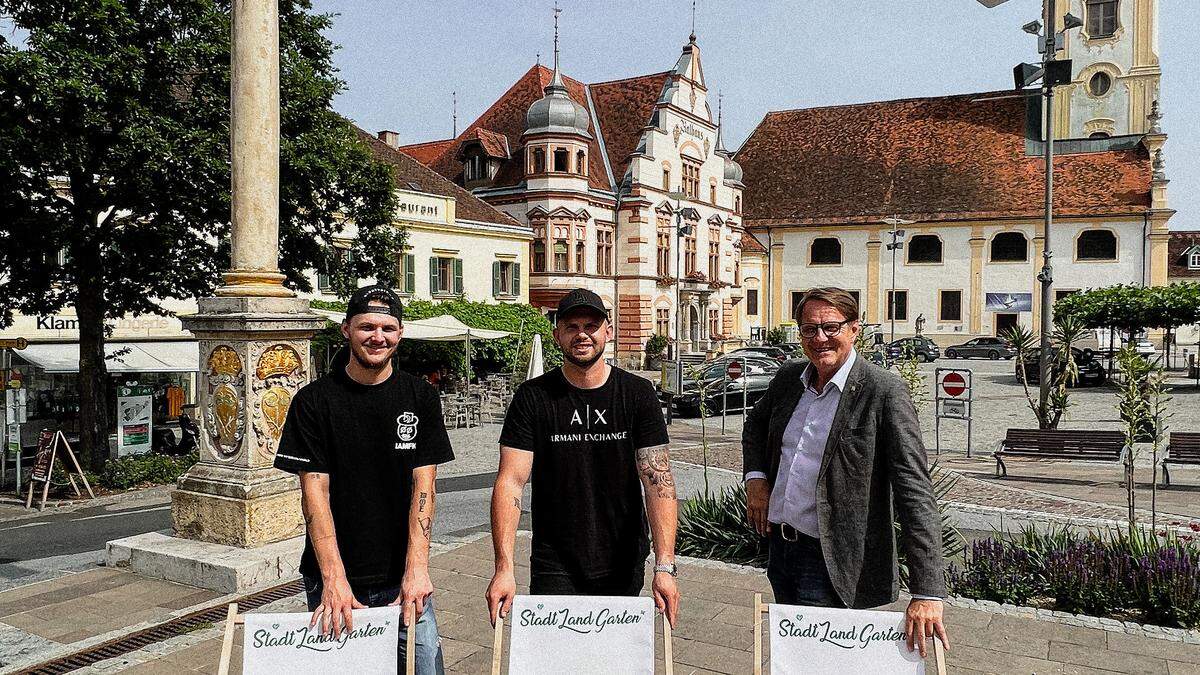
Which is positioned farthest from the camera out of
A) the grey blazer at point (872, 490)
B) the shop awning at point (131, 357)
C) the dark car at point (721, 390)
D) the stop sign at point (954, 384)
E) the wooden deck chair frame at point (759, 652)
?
the dark car at point (721, 390)

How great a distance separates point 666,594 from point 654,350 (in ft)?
129

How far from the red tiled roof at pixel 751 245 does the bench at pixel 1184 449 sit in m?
47.3

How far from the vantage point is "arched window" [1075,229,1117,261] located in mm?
52344

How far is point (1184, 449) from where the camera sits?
12500mm

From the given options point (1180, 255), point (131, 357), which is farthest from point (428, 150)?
point (1180, 255)

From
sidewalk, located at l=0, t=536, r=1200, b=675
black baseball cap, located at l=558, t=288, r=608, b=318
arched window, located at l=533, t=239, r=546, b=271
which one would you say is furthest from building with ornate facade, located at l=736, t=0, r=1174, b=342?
black baseball cap, located at l=558, t=288, r=608, b=318

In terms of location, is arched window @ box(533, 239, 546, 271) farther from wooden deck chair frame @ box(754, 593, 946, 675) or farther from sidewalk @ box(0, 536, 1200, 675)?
wooden deck chair frame @ box(754, 593, 946, 675)

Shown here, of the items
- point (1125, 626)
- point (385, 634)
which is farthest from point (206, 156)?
point (1125, 626)

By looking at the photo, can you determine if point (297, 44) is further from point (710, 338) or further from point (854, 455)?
point (710, 338)

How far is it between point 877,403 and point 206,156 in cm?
1170

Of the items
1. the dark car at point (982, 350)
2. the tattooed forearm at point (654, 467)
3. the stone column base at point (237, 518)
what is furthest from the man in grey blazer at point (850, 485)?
the dark car at point (982, 350)

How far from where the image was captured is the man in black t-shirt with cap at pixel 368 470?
3.73m

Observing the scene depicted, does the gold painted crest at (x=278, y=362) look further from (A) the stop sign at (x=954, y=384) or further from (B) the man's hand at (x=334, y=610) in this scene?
(A) the stop sign at (x=954, y=384)

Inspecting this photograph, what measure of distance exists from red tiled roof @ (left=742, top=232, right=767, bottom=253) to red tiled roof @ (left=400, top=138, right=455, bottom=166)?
69.1 feet
